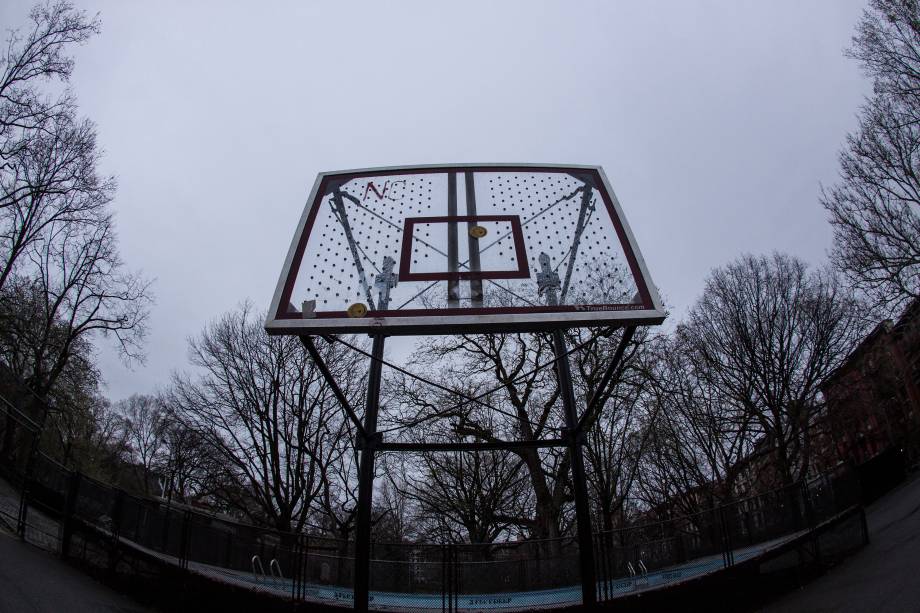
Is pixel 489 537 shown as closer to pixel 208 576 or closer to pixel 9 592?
pixel 208 576

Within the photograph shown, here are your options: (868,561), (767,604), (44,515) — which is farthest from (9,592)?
(868,561)

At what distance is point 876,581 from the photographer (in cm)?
721

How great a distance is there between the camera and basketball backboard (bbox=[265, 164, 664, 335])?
5590 millimetres

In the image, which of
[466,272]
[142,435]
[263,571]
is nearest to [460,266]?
[466,272]

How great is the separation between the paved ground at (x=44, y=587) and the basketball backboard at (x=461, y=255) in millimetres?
4153

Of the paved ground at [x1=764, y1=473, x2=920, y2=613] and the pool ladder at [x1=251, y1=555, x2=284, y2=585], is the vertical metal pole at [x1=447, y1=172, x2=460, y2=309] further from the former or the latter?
the pool ladder at [x1=251, y1=555, x2=284, y2=585]

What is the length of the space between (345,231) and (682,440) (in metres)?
18.3

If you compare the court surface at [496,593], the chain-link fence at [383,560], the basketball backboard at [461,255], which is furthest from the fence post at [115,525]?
the basketball backboard at [461,255]

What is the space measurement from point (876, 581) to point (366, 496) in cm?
683

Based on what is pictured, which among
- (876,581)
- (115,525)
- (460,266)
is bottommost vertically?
(876,581)

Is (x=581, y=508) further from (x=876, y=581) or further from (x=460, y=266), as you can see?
(x=876, y=581)

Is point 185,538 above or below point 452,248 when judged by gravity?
below

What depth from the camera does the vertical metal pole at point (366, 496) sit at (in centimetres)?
670

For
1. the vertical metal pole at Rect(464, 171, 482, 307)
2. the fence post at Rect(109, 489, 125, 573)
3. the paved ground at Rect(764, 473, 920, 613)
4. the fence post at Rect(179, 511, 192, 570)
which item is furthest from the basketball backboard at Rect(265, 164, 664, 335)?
the fence post at Rect(109, 489, 125, 573)
